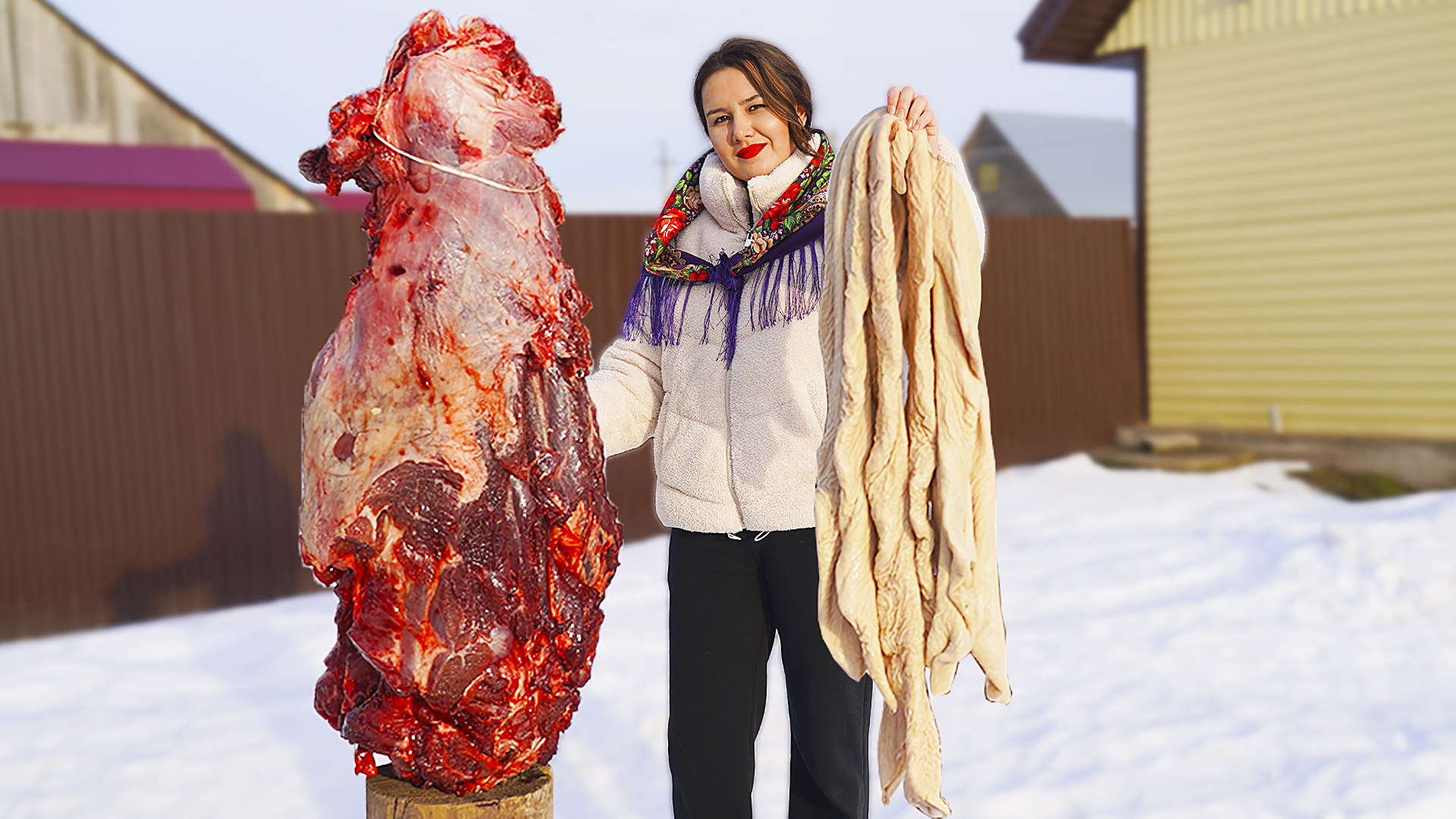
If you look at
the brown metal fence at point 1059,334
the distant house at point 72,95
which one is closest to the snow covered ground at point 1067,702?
the brown metal fence at point 1059,334

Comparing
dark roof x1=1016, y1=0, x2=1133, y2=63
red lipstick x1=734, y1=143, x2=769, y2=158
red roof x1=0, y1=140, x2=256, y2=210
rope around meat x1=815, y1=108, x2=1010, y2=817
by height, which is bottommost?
rope around meat x1=815, y1=108, x2=1010, y2=817

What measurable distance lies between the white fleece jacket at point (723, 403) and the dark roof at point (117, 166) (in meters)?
12.3

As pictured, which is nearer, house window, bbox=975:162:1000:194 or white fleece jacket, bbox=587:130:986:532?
white fleece jacket, bbox=587:130:986:532

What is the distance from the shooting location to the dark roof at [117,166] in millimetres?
12109

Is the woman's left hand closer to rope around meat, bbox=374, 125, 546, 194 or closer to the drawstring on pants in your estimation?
rope around meat, bbox=374, 125, 546, 194

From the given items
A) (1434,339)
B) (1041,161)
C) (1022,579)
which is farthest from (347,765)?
(1041,161)

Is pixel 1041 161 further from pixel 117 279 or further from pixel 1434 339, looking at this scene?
pixel 117 279

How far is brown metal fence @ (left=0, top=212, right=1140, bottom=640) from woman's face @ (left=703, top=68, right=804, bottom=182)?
14.1 ft

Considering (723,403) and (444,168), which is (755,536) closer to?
(723,403)

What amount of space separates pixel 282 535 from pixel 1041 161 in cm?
2521

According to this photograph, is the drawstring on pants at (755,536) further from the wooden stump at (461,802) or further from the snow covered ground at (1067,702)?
the snow covered ground at (1067,702)

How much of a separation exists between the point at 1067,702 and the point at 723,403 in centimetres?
248

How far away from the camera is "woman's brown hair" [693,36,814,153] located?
2.20m

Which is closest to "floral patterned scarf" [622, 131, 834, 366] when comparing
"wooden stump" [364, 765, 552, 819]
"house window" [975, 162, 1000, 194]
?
"wooden stump" [364, 765, 552, 819]
